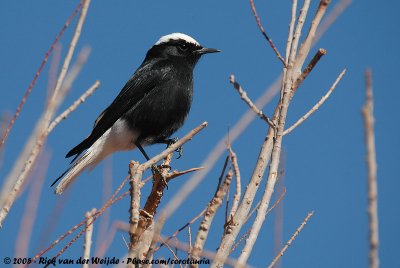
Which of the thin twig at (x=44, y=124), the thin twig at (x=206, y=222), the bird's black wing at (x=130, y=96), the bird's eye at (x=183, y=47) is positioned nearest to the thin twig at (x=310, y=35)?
the thin twig at (x=206, y=222)

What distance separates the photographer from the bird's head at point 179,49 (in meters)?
7.13

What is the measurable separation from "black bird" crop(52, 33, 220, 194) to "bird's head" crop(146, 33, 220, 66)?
22 cm

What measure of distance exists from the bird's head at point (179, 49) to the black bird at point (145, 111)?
8.6 inches

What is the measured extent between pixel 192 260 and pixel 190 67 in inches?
201

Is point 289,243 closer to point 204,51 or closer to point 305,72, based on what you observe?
point 305,72

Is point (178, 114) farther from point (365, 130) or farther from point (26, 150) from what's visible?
point (365, 130)

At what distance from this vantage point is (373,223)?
1.25 meters

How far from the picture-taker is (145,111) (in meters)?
6.48

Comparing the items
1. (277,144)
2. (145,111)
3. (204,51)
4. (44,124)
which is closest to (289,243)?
(277,144)

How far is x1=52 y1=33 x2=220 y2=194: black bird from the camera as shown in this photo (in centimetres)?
642

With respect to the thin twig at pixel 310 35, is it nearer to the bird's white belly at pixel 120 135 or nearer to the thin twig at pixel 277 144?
the thin twig at pixel 277 144

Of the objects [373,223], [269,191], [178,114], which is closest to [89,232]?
[269,191]

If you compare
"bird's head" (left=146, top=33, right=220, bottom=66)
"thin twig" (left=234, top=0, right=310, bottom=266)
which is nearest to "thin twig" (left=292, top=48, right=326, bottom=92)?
"thin twig" (left=234, top=0, right=310, bottom=266)

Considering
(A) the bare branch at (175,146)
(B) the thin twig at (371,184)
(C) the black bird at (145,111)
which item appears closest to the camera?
(B) the thin twig at (371,184)
